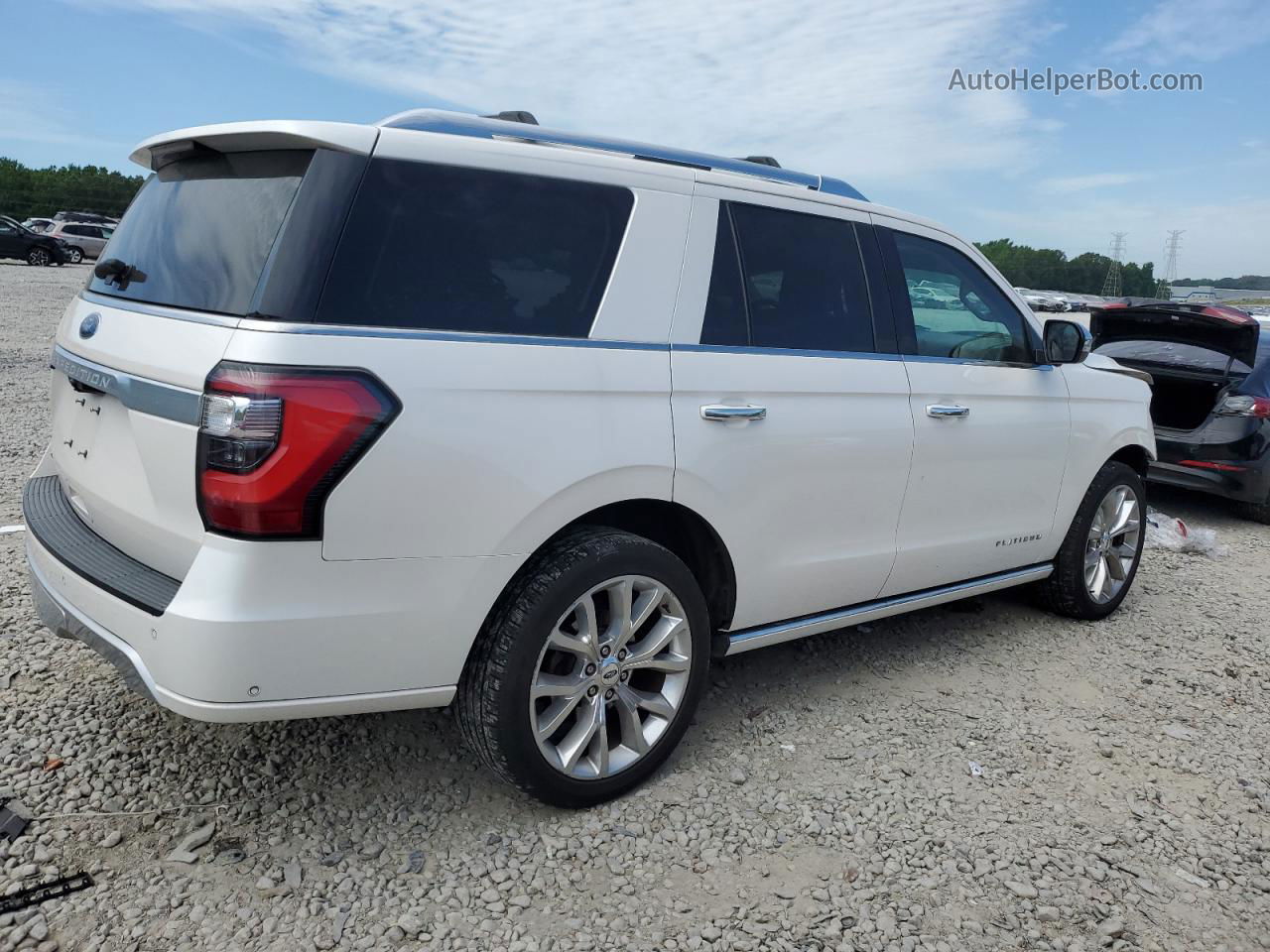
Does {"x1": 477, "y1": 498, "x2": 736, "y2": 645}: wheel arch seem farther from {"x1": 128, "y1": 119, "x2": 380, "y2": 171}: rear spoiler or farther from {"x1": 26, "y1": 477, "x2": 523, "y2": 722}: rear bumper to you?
{"x1": 128, "y1": 119, "x2": 380, "y2": 171}: rear spoiler

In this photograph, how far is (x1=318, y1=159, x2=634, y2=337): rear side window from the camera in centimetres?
248

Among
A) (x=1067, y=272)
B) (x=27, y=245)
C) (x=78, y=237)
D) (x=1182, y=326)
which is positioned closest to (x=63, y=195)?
(x=78, y=237)

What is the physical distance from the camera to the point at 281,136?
8.25ft

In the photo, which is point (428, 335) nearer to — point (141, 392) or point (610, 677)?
point (141, 392)

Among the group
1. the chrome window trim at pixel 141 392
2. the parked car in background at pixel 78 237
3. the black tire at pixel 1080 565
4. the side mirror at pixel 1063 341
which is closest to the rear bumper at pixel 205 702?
the chrome window trim at pixel 141 392

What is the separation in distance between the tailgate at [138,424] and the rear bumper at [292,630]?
0.13 m

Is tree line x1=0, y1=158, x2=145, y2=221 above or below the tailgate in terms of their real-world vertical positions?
above

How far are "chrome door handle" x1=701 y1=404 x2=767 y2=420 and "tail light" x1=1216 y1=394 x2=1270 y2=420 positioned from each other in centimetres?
576

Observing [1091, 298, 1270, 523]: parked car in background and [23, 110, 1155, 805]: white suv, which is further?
[1091, 298, 1270, 523]: parked car in background

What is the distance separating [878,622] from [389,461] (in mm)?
3099

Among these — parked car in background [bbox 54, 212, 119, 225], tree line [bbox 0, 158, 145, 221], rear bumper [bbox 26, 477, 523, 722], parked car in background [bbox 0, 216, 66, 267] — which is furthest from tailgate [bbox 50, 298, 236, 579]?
tree line [bbox 0, 158, 145, 221]

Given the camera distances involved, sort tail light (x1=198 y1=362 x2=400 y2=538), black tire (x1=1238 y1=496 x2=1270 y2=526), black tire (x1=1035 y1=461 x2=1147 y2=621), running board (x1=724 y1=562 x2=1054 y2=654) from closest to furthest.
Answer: tail light (x1=198 y1=362 x2=400 y2=538)
running board (x1=724 y1=562 x2=1054 y2=654)
black tire (x1=1035 y1=461 x2=1147 y2=621)
black tire (x1=1238 y1=496 x2=1270 y2=526)

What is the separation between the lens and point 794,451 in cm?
333

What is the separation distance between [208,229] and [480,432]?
926mm
